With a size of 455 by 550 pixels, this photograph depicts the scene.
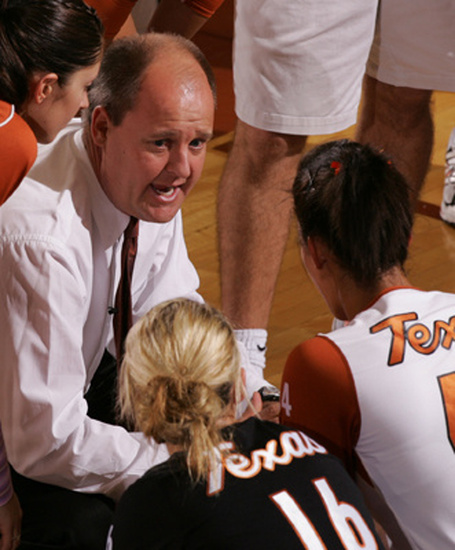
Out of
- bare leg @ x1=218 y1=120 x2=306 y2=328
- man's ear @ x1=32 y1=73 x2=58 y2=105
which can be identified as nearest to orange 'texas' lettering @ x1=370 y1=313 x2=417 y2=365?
man's ear @ x1=32 y1=73 x2=58 y2=105

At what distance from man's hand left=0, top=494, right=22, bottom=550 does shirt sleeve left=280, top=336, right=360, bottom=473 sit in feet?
1.53

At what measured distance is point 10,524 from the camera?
1572 millimetres

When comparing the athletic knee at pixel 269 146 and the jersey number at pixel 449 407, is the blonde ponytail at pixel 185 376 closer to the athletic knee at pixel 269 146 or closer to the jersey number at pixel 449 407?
the jersey number at pixel 449 407

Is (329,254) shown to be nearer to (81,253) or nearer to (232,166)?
(81,253)

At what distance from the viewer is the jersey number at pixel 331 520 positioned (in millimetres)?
1206

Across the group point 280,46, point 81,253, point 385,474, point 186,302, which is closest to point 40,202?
point 81,253

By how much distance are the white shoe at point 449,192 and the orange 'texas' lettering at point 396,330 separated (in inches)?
65.3

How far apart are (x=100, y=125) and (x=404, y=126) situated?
1205 millimetres

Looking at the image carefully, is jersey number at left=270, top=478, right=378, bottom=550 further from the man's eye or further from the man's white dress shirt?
the man's eye

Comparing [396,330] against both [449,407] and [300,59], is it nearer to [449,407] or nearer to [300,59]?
[449,407]

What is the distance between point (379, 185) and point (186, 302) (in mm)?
380

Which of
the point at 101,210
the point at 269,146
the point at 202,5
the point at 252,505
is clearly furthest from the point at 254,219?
the point at 252,505

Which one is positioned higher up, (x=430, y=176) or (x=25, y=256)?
(x=25, y=256)

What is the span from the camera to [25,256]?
59.7 inches
